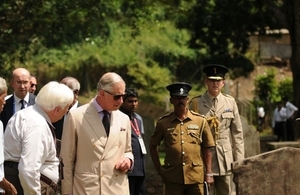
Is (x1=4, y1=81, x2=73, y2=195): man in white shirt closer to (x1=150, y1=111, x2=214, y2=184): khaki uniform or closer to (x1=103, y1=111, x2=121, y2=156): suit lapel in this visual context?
(x1=103, y1=111, x2=121, y2=156): suit lapel

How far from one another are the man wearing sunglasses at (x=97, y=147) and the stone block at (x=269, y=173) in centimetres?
137

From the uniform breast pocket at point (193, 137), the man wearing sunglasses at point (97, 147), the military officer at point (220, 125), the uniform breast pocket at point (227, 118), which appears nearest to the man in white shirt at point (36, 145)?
the man wearing sunglasses at point (97, 147)

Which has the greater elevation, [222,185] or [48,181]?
[48,181]

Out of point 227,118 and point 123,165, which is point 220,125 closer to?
point 227,118

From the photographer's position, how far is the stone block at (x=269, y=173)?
8.06 m

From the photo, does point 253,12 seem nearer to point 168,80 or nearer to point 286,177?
point 286,177

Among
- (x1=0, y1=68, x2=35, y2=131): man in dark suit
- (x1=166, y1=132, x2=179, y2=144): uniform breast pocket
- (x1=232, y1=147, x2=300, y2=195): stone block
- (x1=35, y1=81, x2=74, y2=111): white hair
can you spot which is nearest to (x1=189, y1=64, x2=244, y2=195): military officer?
(x1=166, y1=132, x2=179, y2=144): uniform breast pocket

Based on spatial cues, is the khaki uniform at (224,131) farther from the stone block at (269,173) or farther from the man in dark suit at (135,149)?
the stone block at (269,173)

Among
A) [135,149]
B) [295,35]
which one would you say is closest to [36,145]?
[135,149]

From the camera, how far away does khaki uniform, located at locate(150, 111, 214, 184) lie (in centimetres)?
878

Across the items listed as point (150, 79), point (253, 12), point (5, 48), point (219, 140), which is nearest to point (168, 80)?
point (150, 79)

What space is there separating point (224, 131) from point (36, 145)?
378 cm

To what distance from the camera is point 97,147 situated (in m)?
7.19

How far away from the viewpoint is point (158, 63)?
138 ft
